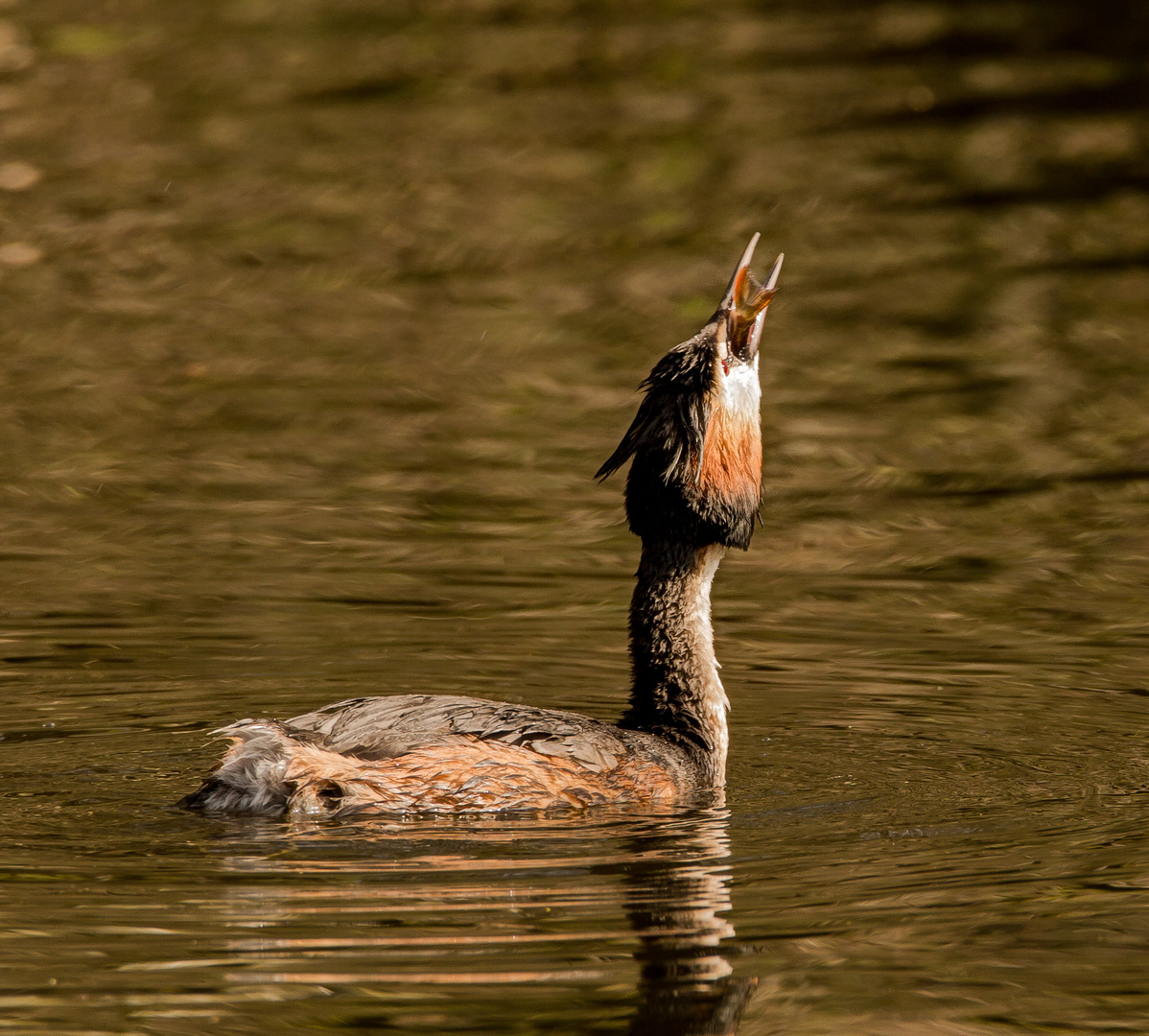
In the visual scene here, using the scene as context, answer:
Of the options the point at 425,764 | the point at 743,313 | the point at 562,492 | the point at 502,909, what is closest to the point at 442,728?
the point at 425,764

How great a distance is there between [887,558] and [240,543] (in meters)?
3.85

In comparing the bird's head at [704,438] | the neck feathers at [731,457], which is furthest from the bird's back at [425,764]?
the neck feathers at [731,457]

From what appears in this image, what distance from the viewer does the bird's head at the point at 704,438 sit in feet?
27.9

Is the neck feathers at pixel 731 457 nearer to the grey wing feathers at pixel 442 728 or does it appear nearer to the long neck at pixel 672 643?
the long neck at pixel 672 643

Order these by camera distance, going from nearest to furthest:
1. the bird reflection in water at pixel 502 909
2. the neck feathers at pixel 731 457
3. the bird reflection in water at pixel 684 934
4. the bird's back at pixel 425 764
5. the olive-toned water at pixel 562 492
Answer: the bird reflection in water at pixel 684 934 < the bird reflection in water at pixel 502 909 < the olive-toned water at pixel 562 492 < the bird's back at pixel 425 764 < the neck feathers at pixel 731 457

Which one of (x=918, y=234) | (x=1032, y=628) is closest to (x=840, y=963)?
(x=1032, y=628)

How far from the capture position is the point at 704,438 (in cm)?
845

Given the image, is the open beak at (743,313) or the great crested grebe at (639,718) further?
the open beak at (743,313)

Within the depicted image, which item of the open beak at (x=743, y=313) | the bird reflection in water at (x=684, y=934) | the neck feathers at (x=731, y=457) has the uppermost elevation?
the open beak at (x=743, y=313)

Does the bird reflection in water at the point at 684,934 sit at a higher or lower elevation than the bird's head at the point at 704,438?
lower

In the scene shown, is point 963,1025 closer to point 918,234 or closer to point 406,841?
point 406,841

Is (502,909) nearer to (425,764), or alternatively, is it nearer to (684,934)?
(684,934)

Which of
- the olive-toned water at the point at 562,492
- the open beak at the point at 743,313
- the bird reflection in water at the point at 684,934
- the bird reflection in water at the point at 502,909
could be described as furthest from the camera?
the open beak at the point at 743,313

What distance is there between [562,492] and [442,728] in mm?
5614
